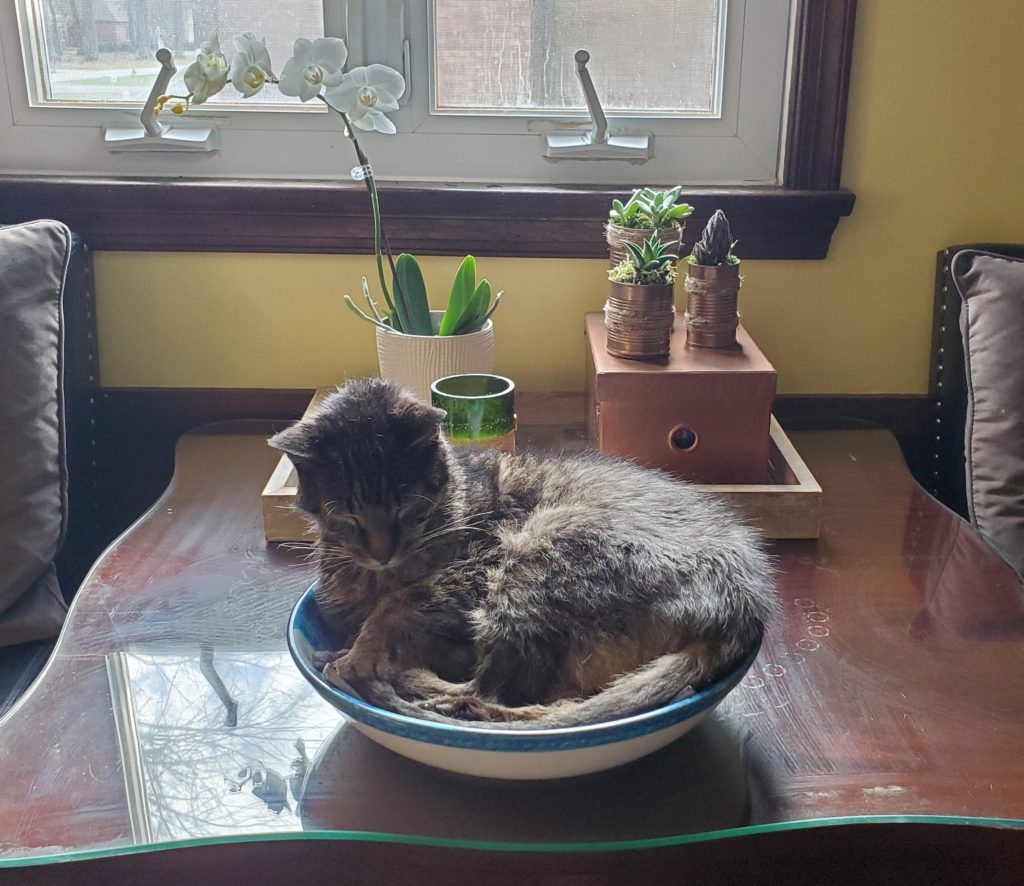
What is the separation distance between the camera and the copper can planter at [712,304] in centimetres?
132

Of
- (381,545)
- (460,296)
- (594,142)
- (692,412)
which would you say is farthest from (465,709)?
(594,142)

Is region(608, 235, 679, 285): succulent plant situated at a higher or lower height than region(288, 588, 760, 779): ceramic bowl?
higher

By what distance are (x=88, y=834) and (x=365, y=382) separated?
0.45 metres

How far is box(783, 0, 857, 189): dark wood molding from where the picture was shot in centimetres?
148

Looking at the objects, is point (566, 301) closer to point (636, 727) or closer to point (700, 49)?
point (700, 49)

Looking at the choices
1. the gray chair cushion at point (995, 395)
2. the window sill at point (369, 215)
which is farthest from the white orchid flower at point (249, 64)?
the gray chair cushion at point (995, 395)

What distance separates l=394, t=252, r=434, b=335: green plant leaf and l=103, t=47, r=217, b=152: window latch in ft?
1.48

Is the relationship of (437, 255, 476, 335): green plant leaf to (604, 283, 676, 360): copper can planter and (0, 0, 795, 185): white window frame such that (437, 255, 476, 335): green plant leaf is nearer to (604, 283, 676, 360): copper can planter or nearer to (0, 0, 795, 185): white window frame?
(604, 283, 676, 360): copper can planter

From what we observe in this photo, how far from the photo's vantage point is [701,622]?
86 centimetres

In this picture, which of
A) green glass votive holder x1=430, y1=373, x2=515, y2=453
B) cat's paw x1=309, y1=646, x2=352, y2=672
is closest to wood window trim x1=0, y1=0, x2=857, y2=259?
green glass votive holder x1=430, y1=373, x2=515, y2=453

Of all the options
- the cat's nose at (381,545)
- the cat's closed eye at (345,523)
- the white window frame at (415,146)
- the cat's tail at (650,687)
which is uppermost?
the white window frame at (415,146)

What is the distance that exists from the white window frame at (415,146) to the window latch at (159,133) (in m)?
0.02

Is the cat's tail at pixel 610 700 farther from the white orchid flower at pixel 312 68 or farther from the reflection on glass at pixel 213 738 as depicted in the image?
the white orchid flower at pixel 312 68

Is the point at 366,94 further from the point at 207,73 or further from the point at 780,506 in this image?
the point at 780,506
